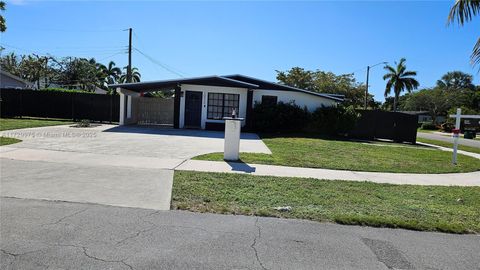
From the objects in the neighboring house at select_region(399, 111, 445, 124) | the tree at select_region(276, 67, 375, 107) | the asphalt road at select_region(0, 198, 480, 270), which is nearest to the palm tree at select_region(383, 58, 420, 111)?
the tree at select_region(276, 67, 375, 107)

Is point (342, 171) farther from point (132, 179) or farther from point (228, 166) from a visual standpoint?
point (132, 179)

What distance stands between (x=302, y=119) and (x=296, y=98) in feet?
5.62

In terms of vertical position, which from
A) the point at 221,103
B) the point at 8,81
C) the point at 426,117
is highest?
the point at 8,81

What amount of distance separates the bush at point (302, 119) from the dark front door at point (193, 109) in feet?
11.4

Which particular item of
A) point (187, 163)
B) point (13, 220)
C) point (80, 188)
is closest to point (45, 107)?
point (187, 163)

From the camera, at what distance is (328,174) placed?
378 inches

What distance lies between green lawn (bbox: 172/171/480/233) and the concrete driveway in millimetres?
589

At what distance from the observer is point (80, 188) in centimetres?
686

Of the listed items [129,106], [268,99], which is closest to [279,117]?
[268,99]

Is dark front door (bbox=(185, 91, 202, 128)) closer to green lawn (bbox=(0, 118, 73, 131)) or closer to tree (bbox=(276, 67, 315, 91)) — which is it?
green lawn (bbox=(0, 118, 73, 131))

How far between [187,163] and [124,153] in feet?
8.02

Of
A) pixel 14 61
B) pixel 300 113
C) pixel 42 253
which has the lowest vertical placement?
pixel 42 253

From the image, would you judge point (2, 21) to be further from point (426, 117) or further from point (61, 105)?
point (426, 117)

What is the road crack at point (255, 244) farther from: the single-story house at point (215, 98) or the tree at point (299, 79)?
the tree at point (299, 79)
